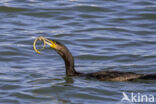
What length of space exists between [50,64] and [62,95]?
8.69 ft

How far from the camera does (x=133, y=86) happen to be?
39.1 ft

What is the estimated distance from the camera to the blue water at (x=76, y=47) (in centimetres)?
1165

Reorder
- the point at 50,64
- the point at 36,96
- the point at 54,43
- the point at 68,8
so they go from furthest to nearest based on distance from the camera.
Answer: the point at 68,8
the point at 50,64
the point at 54,43
the point at 36,96

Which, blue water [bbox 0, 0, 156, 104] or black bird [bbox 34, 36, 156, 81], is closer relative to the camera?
blue water [bbox 0, 0, 156, 104]

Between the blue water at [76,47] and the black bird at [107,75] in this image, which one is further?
the black bird at [107,75]

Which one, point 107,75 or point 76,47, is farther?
point 76,47

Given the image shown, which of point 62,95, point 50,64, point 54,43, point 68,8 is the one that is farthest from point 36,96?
point 68,8

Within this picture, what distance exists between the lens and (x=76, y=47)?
15.8m

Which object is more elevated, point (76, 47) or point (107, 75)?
point (76, 47)

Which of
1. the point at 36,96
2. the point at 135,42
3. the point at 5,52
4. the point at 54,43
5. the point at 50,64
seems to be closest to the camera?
the point at 36,96

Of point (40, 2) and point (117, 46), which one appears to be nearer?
point (117, 46)

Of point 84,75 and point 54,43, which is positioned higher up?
point 54,43

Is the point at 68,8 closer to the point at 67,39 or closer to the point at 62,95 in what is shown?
the point at 67,39

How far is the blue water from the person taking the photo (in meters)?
11.6
